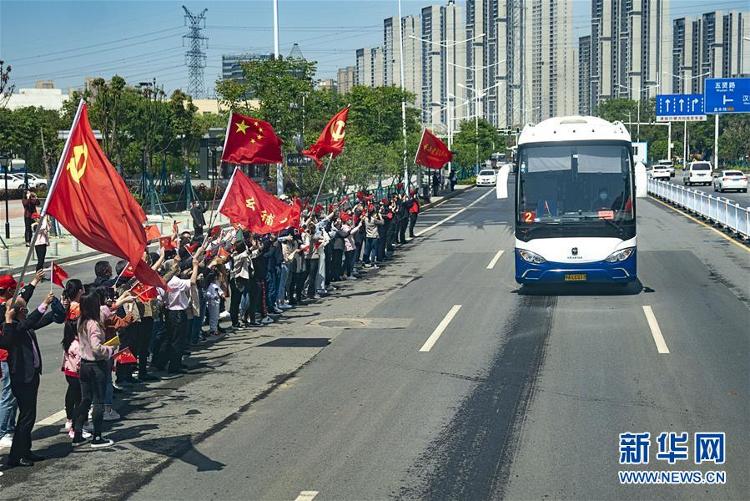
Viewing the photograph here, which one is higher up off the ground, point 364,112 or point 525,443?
point 364,112

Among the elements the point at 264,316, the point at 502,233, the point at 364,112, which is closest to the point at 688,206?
the point at 502,233

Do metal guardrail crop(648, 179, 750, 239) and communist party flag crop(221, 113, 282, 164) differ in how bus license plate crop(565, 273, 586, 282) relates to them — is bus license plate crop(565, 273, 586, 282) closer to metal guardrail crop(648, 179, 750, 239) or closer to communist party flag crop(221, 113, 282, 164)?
communist party flag crop(221, 113, 282, 164)

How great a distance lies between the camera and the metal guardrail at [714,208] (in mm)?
34156

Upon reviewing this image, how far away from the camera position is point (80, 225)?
10.5 metres

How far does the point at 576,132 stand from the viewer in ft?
72.7

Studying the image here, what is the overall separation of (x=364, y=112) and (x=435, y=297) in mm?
39898

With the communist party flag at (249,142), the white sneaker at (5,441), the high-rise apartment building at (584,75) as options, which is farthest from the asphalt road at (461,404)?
the high-rise apartment building at (584,75)

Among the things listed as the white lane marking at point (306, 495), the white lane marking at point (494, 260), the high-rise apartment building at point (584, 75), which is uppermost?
the high-rise apartment building at point (584, 75)

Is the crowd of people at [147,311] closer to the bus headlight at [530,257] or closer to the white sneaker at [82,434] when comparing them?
the white sneaker at [82,434]

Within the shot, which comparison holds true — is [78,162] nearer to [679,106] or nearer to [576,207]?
[576,207]

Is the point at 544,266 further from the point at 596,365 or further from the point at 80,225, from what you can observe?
the point at 80,225

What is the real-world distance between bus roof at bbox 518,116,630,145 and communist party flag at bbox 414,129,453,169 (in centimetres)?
1465

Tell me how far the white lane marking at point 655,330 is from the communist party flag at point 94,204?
8.17m

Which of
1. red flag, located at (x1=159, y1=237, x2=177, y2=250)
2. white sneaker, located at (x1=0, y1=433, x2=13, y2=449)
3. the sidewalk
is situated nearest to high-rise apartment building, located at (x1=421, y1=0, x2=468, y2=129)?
the sidewalk
